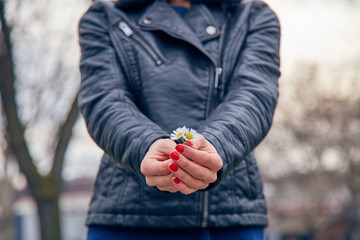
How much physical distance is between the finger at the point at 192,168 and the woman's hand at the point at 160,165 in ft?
0.16

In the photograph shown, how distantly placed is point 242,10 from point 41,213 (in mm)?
6766

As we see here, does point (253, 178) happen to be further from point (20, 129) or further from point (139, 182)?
point (20, 129)

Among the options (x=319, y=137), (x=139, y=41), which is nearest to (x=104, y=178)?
(x=139, y=41)

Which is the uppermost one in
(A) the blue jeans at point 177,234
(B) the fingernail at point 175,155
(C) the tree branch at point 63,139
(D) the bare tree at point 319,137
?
(B) the fingernail at point 175,155

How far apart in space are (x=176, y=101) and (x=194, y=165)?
0.41m

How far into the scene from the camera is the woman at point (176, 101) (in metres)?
1.42

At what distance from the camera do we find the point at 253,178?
1592 millimetres

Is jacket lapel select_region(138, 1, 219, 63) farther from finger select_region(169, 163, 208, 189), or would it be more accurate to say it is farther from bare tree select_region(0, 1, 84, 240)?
bare tree select_region(0, 1, 84, 240)

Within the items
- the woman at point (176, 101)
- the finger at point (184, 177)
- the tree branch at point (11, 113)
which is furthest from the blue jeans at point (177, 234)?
the tree branch at point (11, 113)

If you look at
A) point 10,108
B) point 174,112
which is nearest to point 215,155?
point 174,112

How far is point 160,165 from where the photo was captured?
1.20 m

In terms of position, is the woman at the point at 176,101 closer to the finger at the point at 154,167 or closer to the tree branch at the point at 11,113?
the finger at the point at 154,167

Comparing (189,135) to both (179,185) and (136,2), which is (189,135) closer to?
(179,185)

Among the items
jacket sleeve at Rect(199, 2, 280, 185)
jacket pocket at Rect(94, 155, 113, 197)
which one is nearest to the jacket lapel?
jacket sleeve at Rect(199, 2, 280, 185)
